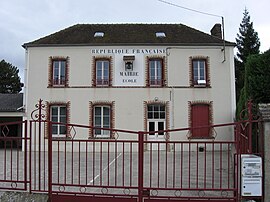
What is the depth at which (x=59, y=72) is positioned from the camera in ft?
71.4

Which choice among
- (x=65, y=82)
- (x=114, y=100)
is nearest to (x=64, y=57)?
(x=65, y=82)

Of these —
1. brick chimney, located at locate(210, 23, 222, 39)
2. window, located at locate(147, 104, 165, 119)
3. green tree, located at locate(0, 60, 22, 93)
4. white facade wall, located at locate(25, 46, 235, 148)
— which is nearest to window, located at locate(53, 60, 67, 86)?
white facade wall, located at locate(25, 46, 235, 148)


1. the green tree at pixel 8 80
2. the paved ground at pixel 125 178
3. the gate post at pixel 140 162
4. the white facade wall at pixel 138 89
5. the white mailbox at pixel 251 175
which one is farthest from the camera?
the green tree at pixel 8 80

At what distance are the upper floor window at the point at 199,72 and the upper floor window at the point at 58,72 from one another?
808 centimetres

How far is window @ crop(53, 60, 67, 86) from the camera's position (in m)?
21.6

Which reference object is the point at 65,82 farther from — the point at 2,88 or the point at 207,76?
the point at 2,88

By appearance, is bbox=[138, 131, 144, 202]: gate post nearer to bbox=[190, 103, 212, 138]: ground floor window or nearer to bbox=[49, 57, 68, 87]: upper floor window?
bbox=[190, 103, 212, 138]: ground floor window

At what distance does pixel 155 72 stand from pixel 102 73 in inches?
133

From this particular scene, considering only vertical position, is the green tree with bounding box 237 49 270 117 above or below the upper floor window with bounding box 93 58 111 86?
below

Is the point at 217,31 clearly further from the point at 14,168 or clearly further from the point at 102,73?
the point at 14,168

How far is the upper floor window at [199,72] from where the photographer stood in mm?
21344

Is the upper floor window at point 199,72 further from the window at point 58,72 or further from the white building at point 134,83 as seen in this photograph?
the window at point 58,72

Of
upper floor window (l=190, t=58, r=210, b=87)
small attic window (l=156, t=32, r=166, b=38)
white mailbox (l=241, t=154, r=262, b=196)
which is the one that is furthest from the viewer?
small attic window (l=156, t=32, r=166, b=38)

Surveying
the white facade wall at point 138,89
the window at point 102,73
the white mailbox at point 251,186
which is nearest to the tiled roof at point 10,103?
the white facade wall at point 138,89
